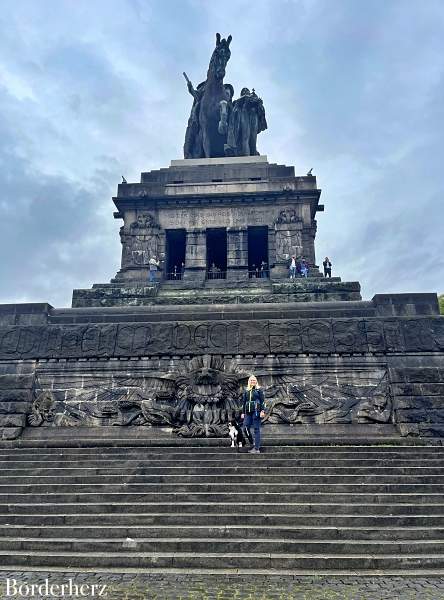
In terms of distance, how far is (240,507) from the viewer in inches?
312

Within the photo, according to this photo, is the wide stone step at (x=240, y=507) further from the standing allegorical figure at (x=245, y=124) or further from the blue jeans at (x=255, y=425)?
the standing allegorical figure at (x=245, y=124)

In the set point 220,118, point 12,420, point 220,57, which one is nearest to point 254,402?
point 12,420

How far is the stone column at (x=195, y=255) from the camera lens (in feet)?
65.6

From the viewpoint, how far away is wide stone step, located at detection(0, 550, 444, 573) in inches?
244

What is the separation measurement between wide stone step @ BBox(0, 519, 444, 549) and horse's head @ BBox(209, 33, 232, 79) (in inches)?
917

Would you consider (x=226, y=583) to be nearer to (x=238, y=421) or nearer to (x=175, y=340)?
(x=238, y=421)

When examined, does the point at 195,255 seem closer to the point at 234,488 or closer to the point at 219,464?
the point at 219,464

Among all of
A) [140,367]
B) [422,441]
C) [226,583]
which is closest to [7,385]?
[140,367]

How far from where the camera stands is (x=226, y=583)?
5.71 meters

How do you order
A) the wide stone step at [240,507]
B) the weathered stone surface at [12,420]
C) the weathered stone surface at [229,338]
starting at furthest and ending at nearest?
1. the weathered stone surface at [229,338]
2. the weathered stone surface at [12,420]
3. the wide stone step at [240,507]

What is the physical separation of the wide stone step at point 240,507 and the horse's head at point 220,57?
2259cm

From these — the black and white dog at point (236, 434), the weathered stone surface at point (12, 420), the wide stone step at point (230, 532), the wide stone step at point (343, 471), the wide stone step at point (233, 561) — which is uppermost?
the weathered stone surface at point (12, 420)

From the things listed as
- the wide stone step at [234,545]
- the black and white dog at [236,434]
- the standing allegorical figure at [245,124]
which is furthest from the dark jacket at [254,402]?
the standing allegorical figure at [245,124]

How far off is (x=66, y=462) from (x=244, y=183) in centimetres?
1501
